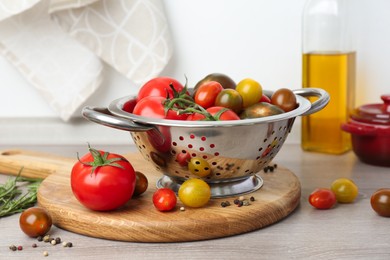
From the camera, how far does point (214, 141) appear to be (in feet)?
4.00

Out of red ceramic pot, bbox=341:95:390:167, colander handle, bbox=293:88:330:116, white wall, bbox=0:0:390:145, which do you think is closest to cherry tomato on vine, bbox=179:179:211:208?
colander handle, bbox=293:88:330:116

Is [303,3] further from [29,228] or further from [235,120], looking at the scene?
[29,228]

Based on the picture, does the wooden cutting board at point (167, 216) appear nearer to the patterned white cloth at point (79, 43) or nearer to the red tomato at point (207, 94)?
the red tomato at point (207, 94)

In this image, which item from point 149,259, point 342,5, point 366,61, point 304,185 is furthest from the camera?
point 366,61

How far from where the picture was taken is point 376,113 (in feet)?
5.23

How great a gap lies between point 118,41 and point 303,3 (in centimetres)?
47

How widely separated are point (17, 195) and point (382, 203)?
0.70 m

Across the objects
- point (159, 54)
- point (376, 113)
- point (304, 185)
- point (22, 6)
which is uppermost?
point (22, 6)

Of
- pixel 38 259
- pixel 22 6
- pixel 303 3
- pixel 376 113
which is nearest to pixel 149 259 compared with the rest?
pixel 38 259

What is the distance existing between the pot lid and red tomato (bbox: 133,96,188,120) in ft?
1.70

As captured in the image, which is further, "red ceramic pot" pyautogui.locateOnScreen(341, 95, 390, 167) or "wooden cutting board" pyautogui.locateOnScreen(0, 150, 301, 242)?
"red ceramic pot" pyautogui.locateOnScreen(341, 95, 390, 167)

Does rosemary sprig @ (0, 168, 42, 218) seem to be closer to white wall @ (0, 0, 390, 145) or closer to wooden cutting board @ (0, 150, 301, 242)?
wooden cutting board @ (0, 150, 301, 242)

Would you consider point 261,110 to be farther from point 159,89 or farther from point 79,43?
point 79,43

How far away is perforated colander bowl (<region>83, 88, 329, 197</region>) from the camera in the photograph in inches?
47.7
